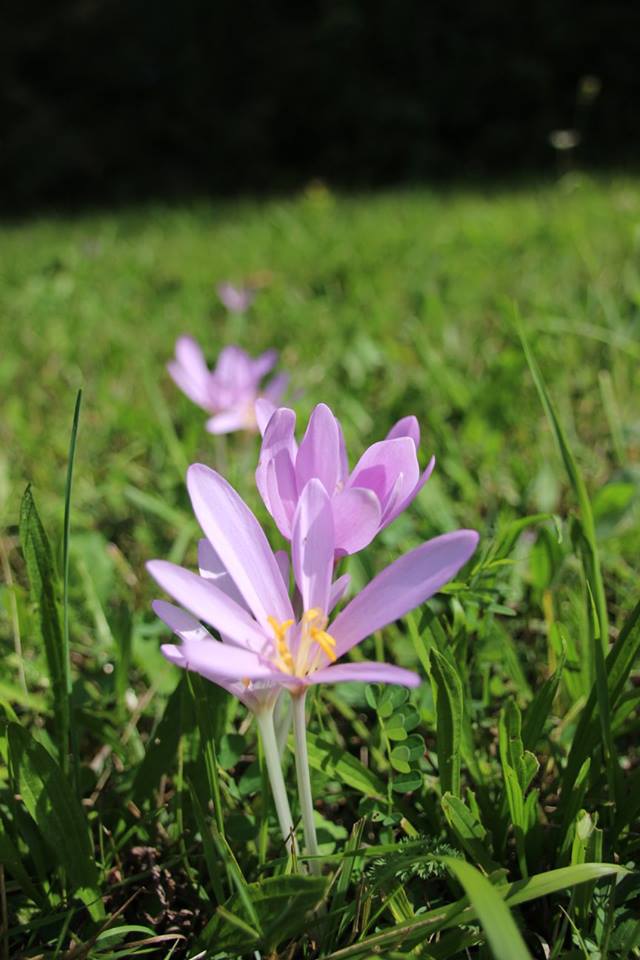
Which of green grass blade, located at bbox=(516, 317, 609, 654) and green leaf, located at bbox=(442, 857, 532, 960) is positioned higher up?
green grass blade, located at bbox=(516, 317, 609, 654)

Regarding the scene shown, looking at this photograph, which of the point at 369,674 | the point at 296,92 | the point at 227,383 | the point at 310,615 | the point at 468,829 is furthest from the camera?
the point at 296,92

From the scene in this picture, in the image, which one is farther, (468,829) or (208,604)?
(468,829)

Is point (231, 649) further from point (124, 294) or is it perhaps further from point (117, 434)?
point (124, 294)

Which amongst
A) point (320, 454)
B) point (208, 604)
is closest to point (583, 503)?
point (320, 454)

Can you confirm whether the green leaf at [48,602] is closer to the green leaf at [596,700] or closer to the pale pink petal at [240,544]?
the pale pink petal at [240,544]

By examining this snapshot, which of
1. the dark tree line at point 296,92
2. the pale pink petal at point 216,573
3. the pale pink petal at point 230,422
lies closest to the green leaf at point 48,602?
the pale pink petal at point 216,573

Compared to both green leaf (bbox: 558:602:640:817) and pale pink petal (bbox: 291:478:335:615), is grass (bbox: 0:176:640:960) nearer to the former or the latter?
green leaf (bbox: 558:602:640:817)

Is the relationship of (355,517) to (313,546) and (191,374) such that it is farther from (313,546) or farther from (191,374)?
(191,374)

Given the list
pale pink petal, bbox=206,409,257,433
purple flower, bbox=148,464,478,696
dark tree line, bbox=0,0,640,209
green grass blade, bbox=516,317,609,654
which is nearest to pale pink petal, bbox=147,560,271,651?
purple flower, bbox=148,464,478,696
